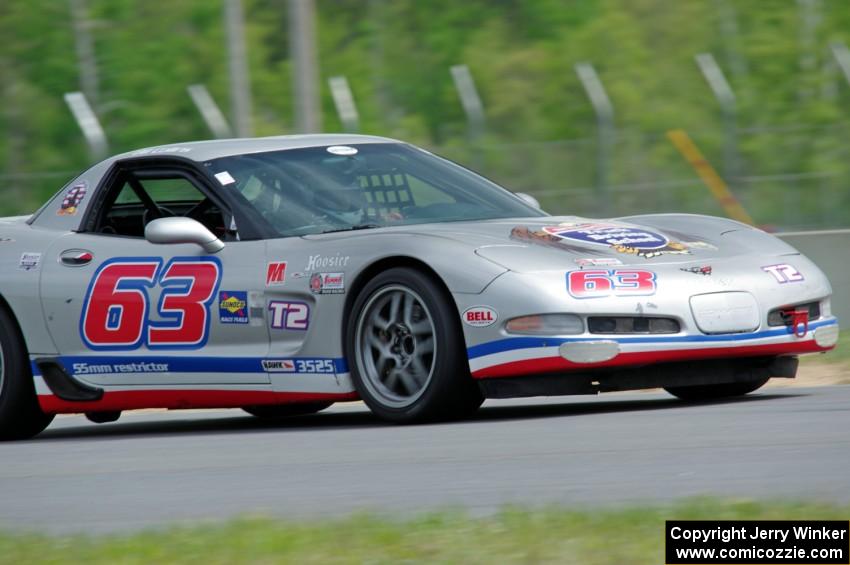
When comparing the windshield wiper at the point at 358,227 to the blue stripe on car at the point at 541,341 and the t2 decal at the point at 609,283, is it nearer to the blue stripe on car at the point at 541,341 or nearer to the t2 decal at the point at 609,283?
the blue stripe on car at the point at 541,341

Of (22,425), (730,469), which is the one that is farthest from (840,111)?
(730,469)

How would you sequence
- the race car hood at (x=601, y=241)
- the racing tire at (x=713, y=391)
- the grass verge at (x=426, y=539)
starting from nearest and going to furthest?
the grass verge at (x=426, y=539)
the race car hood at (x=601, y=241)
the racing tire at (x=713, y=391)

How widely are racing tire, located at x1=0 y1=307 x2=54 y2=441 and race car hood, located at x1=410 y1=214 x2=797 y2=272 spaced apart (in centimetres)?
231

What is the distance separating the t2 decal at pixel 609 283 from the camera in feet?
22.6

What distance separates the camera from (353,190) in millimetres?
8031

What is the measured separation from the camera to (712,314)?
7.02m

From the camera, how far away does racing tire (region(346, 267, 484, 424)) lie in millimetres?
6941

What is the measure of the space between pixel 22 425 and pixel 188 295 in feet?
4.42

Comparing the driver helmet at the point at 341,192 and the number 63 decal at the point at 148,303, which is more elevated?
the driver helmet at the point at 341,192

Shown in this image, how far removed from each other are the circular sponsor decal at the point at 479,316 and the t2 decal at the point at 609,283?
0.32 metres

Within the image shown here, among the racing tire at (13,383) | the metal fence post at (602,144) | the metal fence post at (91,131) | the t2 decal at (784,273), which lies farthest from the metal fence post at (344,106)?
the t2 decal at (784,273)

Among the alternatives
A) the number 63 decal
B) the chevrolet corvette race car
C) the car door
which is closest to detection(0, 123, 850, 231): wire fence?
the car door

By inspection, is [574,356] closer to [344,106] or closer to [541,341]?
[541,341]

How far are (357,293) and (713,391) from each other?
6.09 ft
